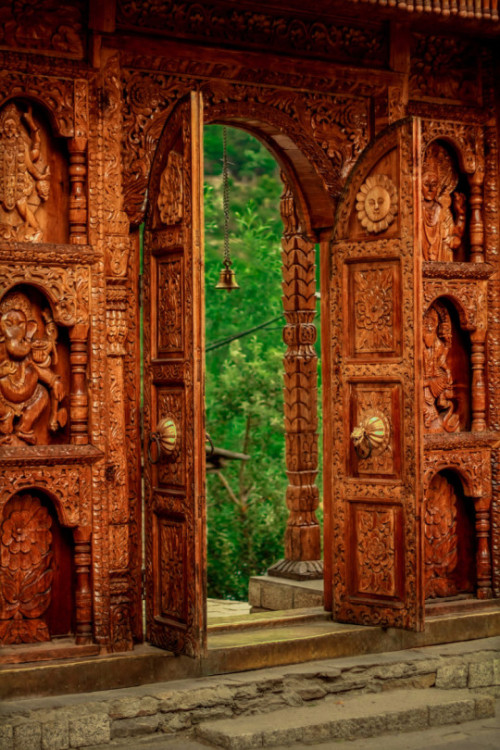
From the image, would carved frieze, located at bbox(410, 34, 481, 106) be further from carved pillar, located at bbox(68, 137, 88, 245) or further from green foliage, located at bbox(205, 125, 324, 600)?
green foliage, located at bbox(205, 125, 324, 600)

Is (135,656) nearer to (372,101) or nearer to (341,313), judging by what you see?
(341,313)

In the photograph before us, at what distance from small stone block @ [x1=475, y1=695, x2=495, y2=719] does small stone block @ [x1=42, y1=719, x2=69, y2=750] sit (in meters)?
1.90

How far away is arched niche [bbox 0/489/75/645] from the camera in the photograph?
5.48 meters

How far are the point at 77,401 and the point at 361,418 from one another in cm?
150

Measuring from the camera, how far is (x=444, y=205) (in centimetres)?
671

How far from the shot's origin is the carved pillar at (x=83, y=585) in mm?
5574

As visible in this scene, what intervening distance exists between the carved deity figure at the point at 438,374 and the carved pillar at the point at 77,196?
6.44ft

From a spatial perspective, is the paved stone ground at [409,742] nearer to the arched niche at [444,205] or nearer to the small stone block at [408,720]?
the small stone block at [408,720]

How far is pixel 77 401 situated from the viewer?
560cm

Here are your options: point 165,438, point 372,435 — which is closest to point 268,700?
point 165,438

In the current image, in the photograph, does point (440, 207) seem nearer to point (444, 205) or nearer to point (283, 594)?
point (444, 205)

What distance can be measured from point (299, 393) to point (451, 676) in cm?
214

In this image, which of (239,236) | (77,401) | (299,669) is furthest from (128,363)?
(239,236)

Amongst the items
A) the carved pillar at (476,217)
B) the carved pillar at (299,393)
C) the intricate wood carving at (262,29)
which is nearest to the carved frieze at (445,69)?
the intricate wood carving at (262,29)
